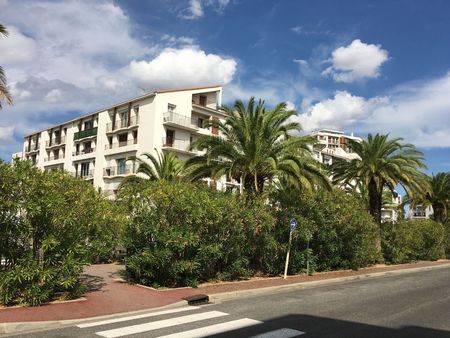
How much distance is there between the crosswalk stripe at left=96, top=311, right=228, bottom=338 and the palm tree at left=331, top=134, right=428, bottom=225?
740 inches

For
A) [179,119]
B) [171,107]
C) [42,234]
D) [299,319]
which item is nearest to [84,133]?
[171,107]

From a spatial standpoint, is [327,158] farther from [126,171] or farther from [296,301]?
[296,301]

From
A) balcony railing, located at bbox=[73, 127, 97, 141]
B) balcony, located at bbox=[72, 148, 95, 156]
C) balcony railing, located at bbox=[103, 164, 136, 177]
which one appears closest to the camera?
balcony railing, located at bbox=[103, 164, 136, 177]

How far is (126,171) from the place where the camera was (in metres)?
52.1

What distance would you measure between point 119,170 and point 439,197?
33.8 m

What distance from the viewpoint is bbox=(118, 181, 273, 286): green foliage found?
44.9 feet

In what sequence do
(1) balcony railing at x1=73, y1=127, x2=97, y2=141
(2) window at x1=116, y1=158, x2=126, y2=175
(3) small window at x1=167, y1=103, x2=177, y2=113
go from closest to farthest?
(3) small window at x1=167, y1=103, x2=177, y2=113 → (2) window at x1=116, y1=158, x2=126, y2=175 → (1) balcony railing at x1=73, y1=127, x2=97, y2=141

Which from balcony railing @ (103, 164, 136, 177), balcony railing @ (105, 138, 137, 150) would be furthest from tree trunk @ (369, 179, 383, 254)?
balcony railing @ (105, 138, 137, 150)

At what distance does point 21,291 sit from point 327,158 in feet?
260

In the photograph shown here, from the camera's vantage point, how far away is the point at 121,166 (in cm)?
5328

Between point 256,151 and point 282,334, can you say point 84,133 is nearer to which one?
point 256,151

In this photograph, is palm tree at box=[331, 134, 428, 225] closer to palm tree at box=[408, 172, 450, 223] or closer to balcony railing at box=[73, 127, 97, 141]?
palm tree at box=[408, 172, 450, 223]

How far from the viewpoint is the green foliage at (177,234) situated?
13.7m

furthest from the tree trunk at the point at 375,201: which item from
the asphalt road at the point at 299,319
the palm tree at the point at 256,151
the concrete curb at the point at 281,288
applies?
the asphalt road at the point at 299,319
